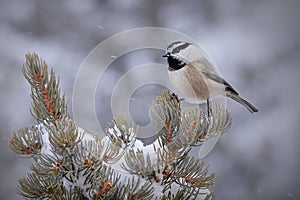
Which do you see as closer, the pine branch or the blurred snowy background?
the pine branch

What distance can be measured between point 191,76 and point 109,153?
396 mm

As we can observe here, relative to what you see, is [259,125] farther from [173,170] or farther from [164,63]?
[173,170]

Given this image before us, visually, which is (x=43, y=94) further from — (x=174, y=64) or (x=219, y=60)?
(x=219, y=60)

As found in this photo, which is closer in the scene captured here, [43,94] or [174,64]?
[43,94]

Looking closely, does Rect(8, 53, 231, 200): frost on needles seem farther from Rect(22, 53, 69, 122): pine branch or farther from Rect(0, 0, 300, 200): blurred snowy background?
Rect(0, 0, 300, 200): blurred snowy background

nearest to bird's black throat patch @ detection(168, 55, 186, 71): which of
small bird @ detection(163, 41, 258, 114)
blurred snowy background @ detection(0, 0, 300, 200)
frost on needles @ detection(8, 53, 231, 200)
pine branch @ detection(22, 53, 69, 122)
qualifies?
small bird @ detection(163, 41, 258, 114)

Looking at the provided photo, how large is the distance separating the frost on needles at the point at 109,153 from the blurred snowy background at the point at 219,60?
81 cm

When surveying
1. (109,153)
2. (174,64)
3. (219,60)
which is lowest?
(109,153)

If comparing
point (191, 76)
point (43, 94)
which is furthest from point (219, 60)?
point (43, 94)

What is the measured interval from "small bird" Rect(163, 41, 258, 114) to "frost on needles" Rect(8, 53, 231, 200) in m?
0.19

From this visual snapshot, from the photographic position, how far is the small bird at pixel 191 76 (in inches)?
37.1

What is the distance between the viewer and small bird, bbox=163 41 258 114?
0.94 meters

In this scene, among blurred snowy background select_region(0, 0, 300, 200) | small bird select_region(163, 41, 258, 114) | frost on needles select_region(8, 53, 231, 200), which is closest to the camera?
frost on needles select_region(8, 53, 231, 200)

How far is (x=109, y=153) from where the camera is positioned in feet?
2.16
